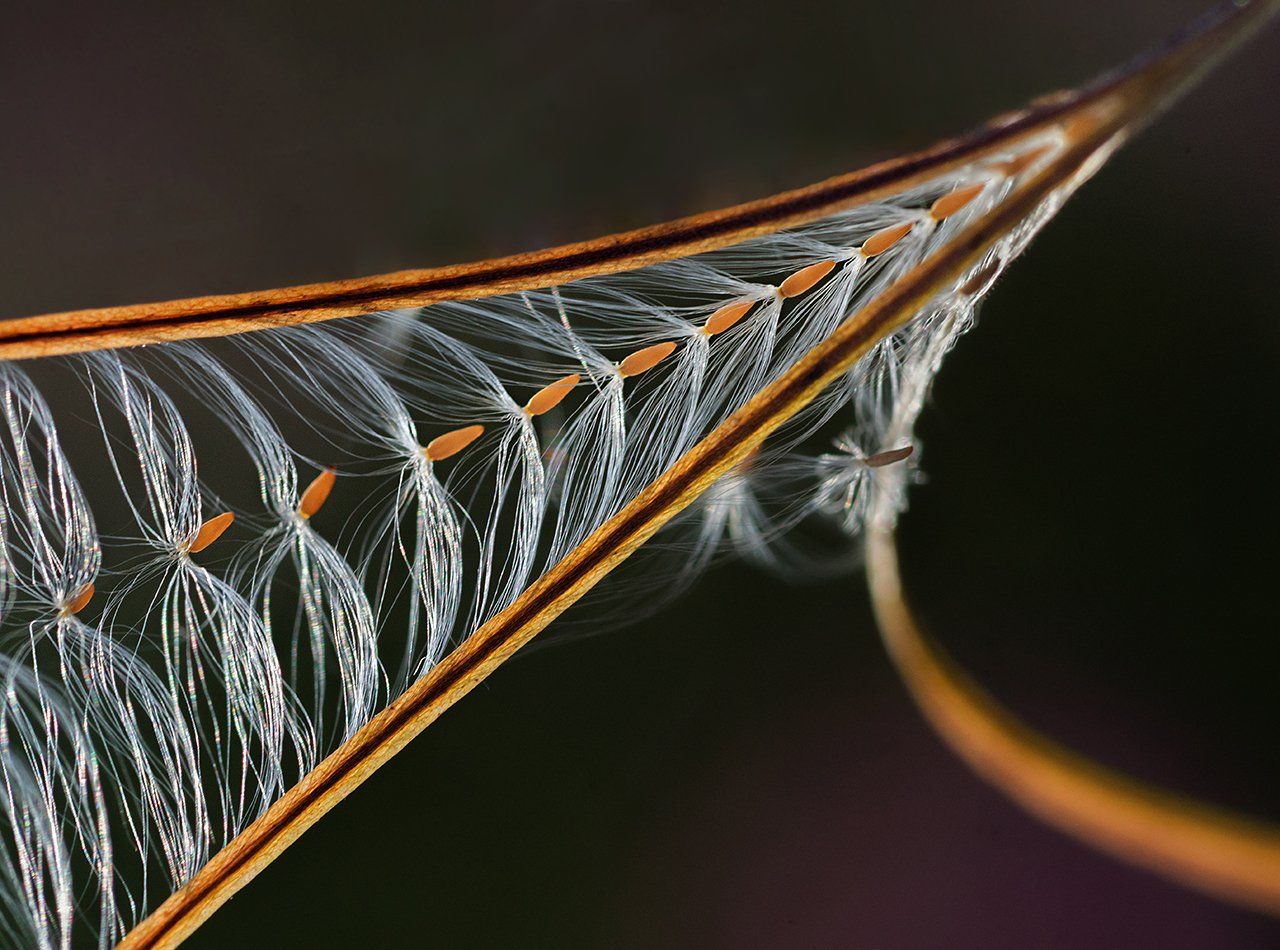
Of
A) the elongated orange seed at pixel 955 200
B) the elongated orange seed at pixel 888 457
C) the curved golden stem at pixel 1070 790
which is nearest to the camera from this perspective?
the elongated orange seed at pixel 955 200

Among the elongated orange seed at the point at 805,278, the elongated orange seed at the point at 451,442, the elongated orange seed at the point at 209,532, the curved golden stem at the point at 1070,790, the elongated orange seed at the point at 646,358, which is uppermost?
the elongated orange seed at the point at 805,278

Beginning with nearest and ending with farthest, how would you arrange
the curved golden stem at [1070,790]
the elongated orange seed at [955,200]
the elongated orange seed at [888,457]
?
the elongated orange seed at [955,200], the elongated orange seed at [888,457], the curved golden stem at [1070,790]

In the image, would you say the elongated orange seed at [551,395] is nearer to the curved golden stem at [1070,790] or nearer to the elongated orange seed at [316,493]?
the elongated orange seed at [316,493]

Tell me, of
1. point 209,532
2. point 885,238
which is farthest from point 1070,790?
point 209,532

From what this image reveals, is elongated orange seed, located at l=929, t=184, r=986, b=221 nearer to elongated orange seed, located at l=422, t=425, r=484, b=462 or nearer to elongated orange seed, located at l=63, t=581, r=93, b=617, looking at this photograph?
elongated orange seed, located at l=422, t=425, r=484, b=462

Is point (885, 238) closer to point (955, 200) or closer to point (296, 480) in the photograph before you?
point (955, 200)

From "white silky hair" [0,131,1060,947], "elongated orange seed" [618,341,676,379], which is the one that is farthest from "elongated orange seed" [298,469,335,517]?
"elongated orange seed" [618,341,676,379]

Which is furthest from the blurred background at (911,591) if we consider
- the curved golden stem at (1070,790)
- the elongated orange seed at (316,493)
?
the elongated orange seed at (316,493)

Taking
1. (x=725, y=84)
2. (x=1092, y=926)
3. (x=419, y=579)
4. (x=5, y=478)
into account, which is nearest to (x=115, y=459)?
(x=5, y=478)
